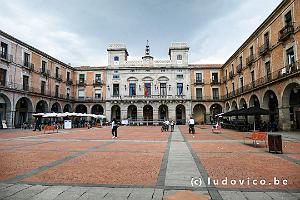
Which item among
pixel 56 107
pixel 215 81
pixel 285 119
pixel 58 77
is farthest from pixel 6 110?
pixel 215 81

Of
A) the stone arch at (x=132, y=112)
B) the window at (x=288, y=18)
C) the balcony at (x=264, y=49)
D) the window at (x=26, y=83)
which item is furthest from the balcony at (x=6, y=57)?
the window at (x=288, y=18)

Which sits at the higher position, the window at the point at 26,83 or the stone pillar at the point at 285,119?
the window at the point at 26,83

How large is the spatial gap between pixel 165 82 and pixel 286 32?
950 inches

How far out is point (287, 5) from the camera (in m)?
18.3

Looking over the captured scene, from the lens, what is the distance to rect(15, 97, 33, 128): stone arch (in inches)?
1120

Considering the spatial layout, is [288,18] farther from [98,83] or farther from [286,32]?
[98,83]

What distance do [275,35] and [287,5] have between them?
291 centimetres

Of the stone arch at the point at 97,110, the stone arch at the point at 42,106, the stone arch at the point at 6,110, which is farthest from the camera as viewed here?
the stone arch at the point at 97,110

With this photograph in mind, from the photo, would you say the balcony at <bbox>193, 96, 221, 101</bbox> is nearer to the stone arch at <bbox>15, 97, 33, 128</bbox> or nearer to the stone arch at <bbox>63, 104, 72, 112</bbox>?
the stone arch at <bbox>63, 104, 72, 112</bbox>

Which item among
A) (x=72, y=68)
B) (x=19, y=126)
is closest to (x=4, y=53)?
(x=19, y=126)

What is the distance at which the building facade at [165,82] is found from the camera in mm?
19644

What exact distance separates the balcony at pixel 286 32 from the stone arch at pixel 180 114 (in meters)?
23.4

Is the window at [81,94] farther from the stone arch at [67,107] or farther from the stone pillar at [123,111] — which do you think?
the stone pillar at [123,111]

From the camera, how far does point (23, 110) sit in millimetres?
29281
